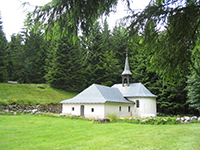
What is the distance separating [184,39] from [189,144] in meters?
4.09

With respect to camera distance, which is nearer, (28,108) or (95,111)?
(95,111)

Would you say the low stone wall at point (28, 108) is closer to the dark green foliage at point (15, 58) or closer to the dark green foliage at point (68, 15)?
the dark green foliage at point (15, 58)

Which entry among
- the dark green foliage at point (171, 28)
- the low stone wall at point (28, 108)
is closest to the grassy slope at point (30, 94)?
the low stone wall at point (28, 108)

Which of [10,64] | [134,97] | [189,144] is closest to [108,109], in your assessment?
[134,97]

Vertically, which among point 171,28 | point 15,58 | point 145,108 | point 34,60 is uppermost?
point 15,58

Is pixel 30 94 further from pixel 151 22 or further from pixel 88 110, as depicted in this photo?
pixel 151 22

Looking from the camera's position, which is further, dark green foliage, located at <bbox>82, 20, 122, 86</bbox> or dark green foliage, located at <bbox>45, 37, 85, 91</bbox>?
dark green foliage, located at <bbox>82, 20, 122, 86</bbox>

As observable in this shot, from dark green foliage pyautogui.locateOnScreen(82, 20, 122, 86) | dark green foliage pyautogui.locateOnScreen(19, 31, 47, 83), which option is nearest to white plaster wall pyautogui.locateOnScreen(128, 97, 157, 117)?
dark green foliage pyautogui.locateOnScreen(82, 20, 122, 86)

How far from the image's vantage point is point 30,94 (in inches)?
995

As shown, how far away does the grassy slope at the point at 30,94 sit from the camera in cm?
2161

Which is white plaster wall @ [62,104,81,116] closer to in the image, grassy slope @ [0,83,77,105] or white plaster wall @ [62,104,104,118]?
white plaster wall @ [62,104,104,118]

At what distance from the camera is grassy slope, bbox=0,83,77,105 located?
21609 millimetres

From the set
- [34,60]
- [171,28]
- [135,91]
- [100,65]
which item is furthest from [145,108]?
[34,60]

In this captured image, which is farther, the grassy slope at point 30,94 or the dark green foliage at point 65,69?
the dark green foliage at point 65,69
